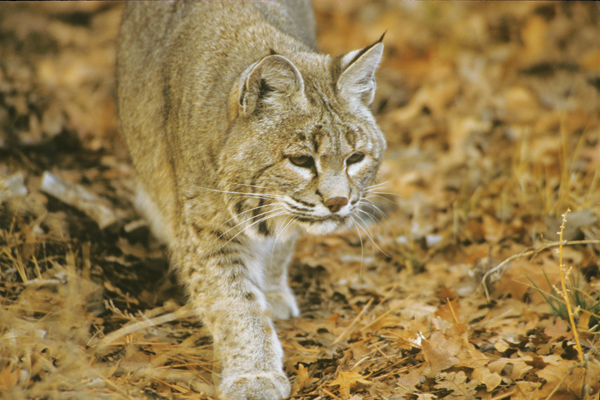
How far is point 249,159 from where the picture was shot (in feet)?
10.7

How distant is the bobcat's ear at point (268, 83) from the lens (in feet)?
10.2

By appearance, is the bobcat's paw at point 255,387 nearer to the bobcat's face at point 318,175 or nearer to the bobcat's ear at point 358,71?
the bobcat's face at point 318,175

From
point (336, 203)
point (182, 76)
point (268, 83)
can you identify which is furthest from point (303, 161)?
point (182, 76)

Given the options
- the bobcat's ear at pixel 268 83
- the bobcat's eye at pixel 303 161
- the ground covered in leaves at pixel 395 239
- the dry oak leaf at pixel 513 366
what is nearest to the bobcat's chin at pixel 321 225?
the bobcat's eye at pixel 303 161

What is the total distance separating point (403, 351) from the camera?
10.7 feet

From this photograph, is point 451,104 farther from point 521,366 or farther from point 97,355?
point 97,355

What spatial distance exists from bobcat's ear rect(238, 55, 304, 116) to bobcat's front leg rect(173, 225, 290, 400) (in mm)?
810

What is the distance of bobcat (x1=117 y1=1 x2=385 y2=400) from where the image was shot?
322cm

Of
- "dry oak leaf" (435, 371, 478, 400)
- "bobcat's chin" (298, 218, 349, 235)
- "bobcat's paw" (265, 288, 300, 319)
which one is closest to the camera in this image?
"dry oak leaf" (435, 371, 478, 400)

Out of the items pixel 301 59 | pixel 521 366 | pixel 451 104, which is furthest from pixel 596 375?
pixel 451 104

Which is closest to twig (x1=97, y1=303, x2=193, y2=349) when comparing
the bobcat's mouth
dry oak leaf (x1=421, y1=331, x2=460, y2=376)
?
the bobcat's mouth

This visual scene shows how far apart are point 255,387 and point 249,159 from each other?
1233 mm

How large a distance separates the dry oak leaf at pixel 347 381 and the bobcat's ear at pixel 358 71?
1596 mm

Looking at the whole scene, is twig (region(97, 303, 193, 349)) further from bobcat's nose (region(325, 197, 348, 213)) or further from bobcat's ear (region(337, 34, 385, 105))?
bobcat's ear (region(337, 34, 385, 105))
